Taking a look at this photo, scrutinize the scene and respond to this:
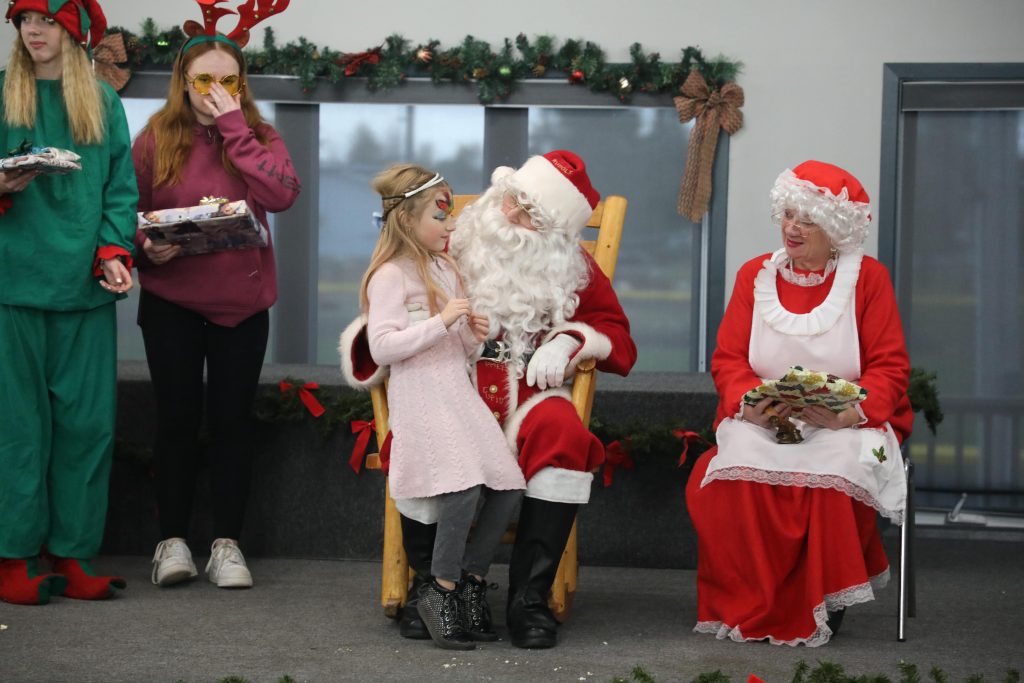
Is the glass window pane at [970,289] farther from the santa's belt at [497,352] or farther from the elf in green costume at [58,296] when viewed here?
the elf in green costume at [58,296]

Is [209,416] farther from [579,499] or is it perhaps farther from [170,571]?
[579,499]

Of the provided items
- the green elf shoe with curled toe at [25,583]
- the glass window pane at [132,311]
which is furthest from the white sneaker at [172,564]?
the glass window pane at [132,311]

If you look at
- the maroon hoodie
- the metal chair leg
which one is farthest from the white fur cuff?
the maroon hoodie

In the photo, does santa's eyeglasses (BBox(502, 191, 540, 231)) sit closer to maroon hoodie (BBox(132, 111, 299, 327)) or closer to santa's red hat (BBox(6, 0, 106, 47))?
maroon hoodie (BBox(132, 111, 299, 327))

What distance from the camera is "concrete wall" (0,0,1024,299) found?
5.09 metres

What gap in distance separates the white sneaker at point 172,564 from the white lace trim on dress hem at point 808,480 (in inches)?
59.5

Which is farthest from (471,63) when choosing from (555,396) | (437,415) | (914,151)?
(437,415)

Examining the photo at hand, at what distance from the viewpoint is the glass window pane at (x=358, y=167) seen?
5.42m

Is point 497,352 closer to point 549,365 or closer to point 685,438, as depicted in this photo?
point 549,365

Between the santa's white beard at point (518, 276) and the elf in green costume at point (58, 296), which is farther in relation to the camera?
the elf in green costume at point (58, 296)

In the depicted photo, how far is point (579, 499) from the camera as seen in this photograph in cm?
286

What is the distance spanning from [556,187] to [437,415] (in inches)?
26.2

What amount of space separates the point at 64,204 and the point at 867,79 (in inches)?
132

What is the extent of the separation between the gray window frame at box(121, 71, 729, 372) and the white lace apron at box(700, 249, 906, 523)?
2.12 meters
